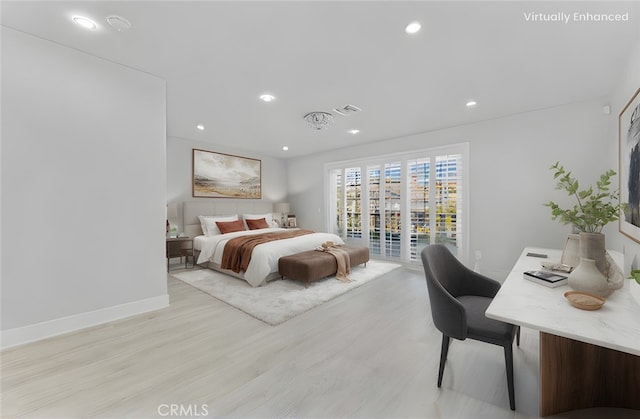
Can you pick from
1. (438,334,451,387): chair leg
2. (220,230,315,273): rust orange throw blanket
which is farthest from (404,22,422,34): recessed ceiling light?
(220,230,315,273): rust orange throw blanket

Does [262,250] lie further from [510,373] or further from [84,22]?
[510,373]

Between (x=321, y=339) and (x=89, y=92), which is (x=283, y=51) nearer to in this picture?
(x=89, y=92)

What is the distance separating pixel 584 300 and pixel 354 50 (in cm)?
232

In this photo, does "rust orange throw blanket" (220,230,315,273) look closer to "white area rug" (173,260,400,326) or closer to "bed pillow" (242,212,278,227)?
"white area rug" (173,260,400,326)

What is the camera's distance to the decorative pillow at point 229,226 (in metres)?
5.19

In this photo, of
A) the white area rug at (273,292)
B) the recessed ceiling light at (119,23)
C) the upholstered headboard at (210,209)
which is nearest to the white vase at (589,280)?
the white area rug at (273,292)

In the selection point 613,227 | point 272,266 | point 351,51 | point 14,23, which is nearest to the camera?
point 14,23

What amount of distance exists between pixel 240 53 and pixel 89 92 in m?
1.51

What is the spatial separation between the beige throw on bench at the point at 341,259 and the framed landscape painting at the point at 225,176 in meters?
2.90

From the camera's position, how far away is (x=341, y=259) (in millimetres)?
4078

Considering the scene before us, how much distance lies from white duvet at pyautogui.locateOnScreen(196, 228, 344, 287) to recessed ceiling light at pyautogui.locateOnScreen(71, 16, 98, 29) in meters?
2.85

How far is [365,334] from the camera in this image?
238cm

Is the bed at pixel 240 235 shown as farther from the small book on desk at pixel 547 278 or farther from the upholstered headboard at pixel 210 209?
the small book on desk at pixel 547 278

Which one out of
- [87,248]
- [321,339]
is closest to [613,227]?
[321,339]
